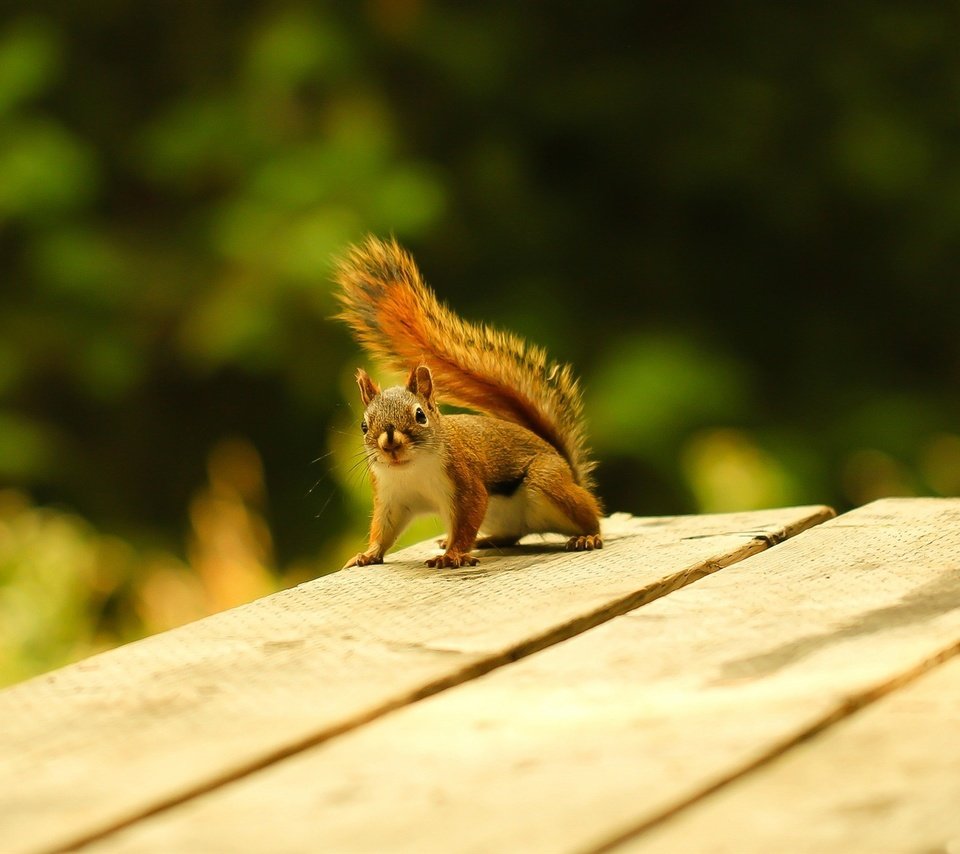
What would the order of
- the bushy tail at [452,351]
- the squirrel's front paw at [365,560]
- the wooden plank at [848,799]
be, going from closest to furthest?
the wooden plank at [848,799], the squirrel's front paw at [365,560], the bushy tail at [452,351]

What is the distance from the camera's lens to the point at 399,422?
1.28 metres

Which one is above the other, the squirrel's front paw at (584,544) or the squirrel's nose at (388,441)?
the squirrel's nose at (388,441)

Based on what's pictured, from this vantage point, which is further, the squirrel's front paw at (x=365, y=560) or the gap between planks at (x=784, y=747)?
the squirrel's front paw at (x=365, y=560)

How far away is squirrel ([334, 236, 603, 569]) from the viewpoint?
1287 millimetres

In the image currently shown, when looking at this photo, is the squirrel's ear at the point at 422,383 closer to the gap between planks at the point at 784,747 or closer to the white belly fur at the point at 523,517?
the white belly fur at the point at 523,517

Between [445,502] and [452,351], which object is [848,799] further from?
[452,351]

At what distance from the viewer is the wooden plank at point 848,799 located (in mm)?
477

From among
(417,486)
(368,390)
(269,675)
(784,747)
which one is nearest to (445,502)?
(417,486)

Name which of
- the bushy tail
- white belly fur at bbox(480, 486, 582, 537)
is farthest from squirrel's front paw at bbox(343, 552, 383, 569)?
the bushy tail

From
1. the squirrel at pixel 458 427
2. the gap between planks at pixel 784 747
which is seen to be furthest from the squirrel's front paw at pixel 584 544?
the gap between planks at pixel 784 747

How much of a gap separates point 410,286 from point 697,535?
39cm

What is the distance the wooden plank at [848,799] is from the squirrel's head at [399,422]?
0.70 meters

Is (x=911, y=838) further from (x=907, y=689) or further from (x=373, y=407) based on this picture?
(x=373, y=407)

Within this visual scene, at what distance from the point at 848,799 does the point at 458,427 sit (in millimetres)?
879
